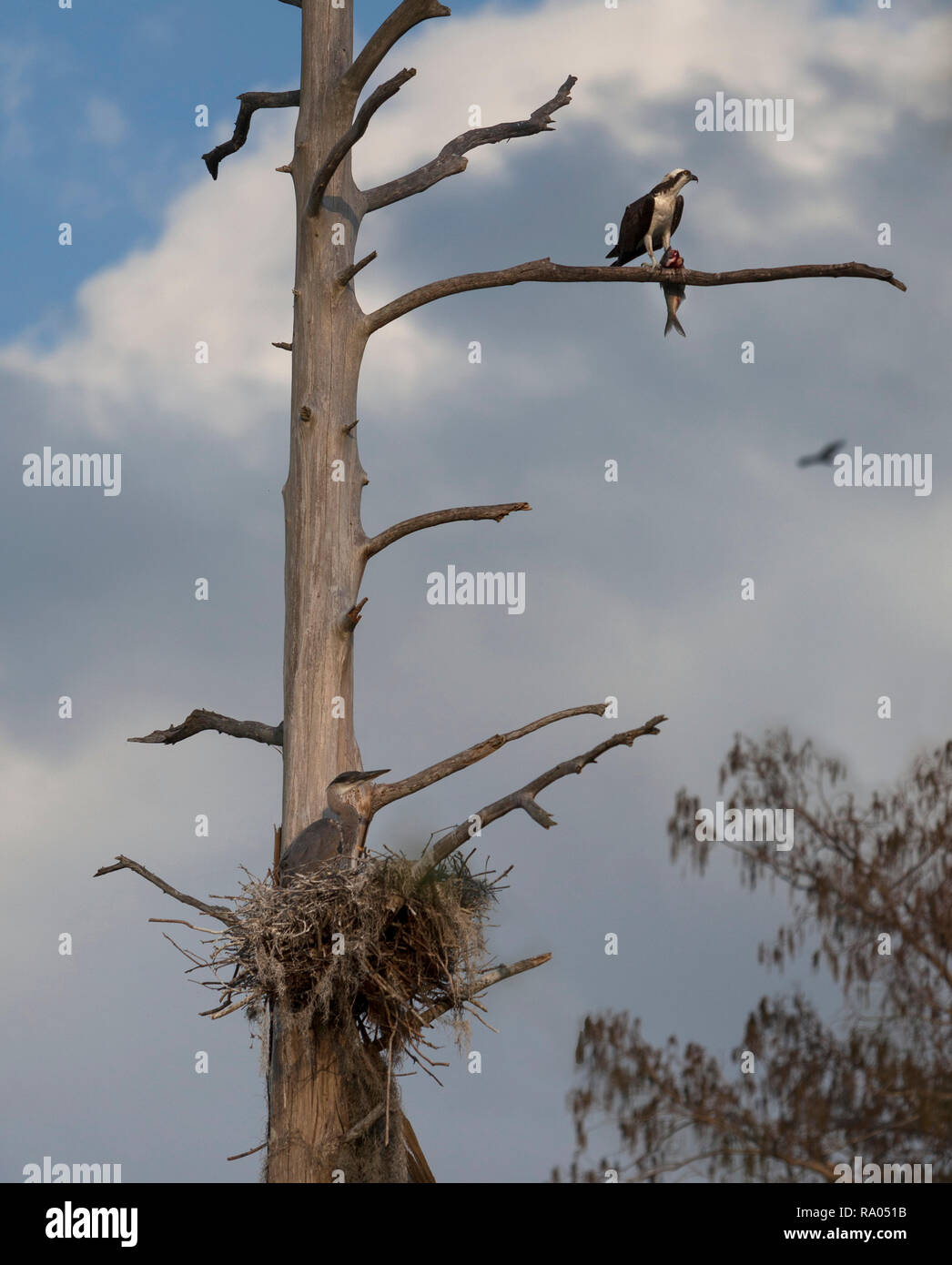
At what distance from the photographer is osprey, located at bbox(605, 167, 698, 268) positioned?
32.6ft

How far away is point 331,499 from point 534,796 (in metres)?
2.30

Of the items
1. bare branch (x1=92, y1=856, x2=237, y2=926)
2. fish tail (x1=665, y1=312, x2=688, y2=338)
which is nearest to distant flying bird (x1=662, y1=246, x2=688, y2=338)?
fish tail (x1=665, y1=312, x2=688, y2=338)

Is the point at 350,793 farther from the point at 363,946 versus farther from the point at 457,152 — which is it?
the point at 457,152

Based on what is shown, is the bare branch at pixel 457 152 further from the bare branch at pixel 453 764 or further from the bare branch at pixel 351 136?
the bare branch at pixel 453 764

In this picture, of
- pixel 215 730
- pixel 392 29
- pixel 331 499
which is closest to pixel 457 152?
pixel 392 29

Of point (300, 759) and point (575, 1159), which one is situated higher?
point (300, 759)

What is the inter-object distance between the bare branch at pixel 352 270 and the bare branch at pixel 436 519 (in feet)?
5.46

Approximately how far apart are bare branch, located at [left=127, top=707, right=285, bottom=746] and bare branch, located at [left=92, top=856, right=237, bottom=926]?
97 cm
